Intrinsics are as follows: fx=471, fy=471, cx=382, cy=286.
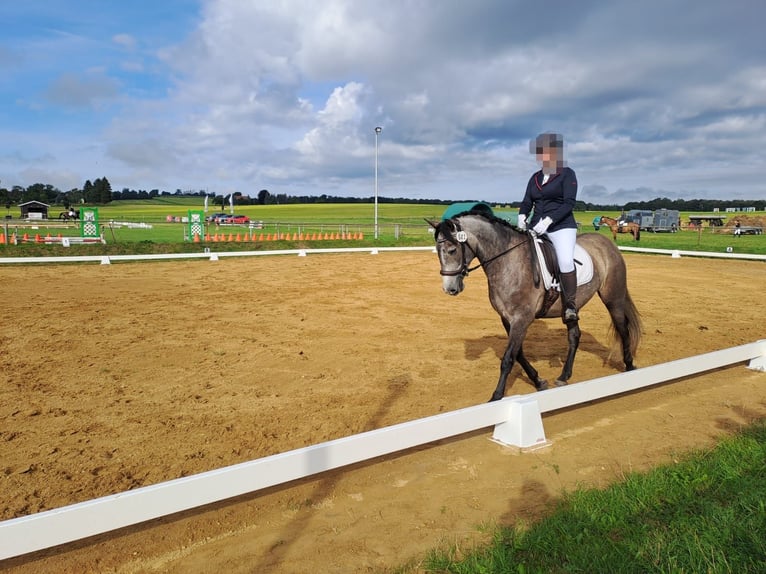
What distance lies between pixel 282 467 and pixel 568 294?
400 centimetres

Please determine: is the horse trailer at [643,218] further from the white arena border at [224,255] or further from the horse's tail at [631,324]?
the horse's tail at [631,324]

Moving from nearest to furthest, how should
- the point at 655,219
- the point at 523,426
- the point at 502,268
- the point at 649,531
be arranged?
1. the point at 649,531
2. the point at 523,426
3. the point at 502,268
4. the point at 655,219

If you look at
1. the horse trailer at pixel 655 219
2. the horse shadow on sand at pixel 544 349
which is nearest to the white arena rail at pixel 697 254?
the horse shadow on sand at pixel 544 349

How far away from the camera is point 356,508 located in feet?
11.4

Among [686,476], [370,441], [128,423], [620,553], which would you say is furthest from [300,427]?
[686,476]

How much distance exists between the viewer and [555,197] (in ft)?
18.5

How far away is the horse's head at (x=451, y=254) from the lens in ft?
16.5

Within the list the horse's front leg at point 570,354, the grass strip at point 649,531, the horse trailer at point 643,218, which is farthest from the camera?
the horse trailer at point 643,218

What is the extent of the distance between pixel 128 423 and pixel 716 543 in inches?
206

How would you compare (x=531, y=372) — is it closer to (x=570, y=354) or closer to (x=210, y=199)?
(x=570, y=354)

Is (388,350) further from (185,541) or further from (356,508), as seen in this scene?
(185,541)

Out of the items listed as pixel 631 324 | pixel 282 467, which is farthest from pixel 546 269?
pixel 282 467

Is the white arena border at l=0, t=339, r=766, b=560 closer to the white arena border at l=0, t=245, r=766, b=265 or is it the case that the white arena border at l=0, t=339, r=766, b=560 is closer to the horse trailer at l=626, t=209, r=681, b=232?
the white arena border at l=0, t=245, r=766, b=265

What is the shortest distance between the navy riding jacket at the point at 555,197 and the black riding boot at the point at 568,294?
596 millimetres
